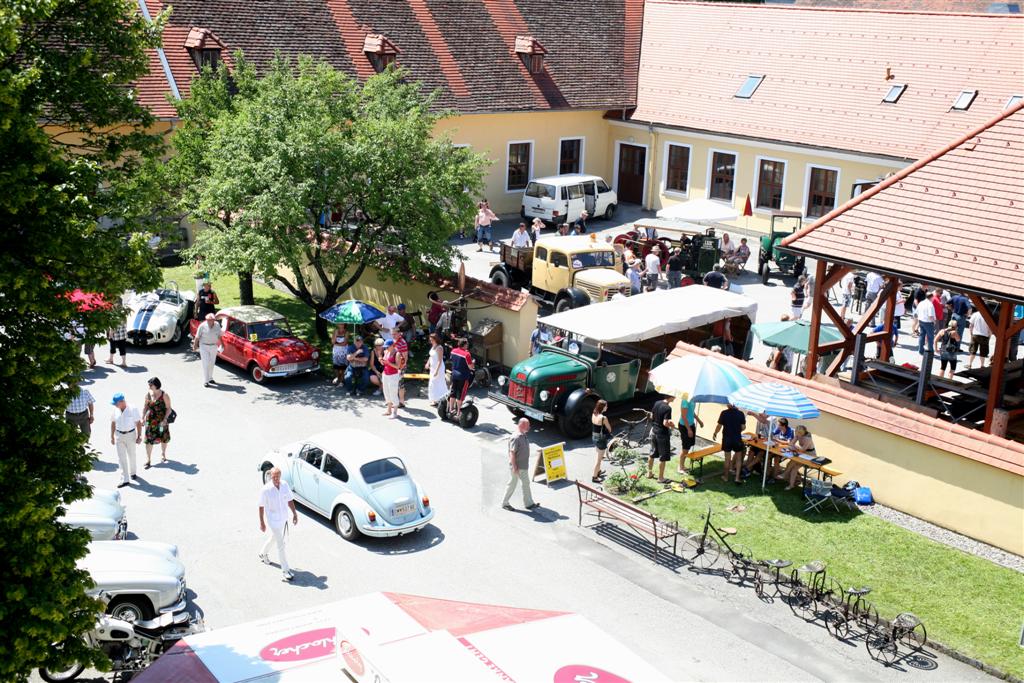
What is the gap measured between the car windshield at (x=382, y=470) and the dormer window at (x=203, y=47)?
1916 centimetres

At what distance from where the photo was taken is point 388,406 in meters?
21.6

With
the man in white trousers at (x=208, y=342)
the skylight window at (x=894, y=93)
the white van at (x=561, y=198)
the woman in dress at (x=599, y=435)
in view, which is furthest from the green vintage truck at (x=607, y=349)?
the skylight window at (x=894, y=93)

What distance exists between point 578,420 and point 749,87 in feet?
68.6

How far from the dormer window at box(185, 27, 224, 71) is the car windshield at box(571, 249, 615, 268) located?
1235cm

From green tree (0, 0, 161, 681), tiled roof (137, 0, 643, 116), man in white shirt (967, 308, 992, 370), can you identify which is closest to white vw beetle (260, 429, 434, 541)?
green tree (0, 0, 161, 681)

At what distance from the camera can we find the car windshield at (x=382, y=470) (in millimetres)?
16234

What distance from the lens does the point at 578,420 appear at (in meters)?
20.4

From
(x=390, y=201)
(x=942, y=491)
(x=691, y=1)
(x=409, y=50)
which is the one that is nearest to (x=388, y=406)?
(x=390, y=201)

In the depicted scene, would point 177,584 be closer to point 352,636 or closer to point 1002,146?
point 352,636

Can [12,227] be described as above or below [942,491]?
above

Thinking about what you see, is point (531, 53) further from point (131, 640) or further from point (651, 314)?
point (131, 640)

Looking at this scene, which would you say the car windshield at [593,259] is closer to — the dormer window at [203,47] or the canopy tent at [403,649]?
the dormer window at [203,47]

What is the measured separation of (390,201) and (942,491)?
12.5 meters

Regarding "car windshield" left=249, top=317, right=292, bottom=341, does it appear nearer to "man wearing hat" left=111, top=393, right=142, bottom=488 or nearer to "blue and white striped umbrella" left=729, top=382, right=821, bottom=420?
"man wearing hat" left=111, top=393, right=142, bottom=488
